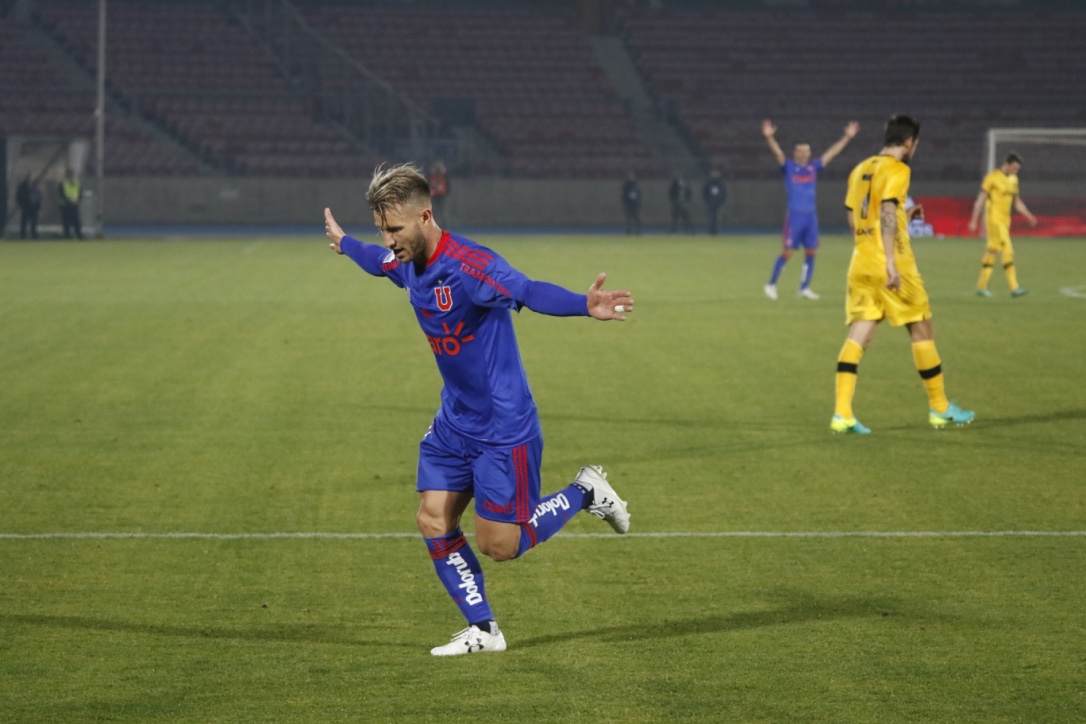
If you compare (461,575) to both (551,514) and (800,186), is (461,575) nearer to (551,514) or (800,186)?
(551,514)

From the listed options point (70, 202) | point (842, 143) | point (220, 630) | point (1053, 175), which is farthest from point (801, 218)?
point (1053, 175)

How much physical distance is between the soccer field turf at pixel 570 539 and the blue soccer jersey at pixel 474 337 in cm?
85

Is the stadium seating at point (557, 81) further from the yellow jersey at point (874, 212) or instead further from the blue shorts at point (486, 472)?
the blue shorts at point (486, 472)

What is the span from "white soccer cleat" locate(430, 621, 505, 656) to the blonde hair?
1529mm

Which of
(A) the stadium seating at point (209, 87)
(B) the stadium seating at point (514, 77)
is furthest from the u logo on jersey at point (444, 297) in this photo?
(B) the stadium seating at point (514, 77)

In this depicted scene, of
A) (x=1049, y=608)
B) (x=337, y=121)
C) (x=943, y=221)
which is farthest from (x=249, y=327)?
(x=337, y=121)

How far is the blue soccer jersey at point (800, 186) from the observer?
21969 mm

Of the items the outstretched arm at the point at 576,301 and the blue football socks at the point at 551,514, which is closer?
the outstretched arm at the point at 576,301

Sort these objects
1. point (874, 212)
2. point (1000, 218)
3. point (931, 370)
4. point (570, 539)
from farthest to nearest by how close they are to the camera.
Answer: point (1000, 218) < point (931, 370) < point (874, 212) < point (570, 539)

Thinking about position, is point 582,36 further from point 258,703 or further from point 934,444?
point 258,703

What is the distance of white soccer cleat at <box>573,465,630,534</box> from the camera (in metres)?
6.22

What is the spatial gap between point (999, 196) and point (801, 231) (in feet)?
9.71

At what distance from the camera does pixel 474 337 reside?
5.37 meters

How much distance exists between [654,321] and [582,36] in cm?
3773
